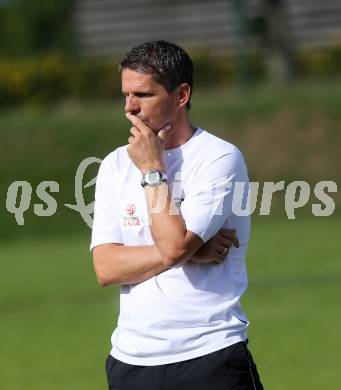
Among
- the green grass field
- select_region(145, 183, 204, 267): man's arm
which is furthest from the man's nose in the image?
the green grass field

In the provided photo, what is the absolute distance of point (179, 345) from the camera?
16.0ft

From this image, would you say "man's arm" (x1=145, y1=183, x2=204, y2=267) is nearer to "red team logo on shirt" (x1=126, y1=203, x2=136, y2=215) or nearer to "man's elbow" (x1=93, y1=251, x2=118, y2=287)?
"red team logo on shirt" (x1=126, y1=203, x2=136, y2=215)

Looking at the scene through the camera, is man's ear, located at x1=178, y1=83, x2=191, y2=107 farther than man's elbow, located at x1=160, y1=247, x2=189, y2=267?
Yes

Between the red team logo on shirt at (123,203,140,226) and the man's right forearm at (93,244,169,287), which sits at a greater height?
the red team logo on shirt at (123,203,140,226)

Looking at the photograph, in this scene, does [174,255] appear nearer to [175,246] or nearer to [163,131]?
[175,246]

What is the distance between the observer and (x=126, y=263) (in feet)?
16.4

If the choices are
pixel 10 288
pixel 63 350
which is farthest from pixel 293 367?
pixel 10 288

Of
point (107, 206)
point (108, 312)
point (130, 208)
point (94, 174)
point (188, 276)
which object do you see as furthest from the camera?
point (94, 174)

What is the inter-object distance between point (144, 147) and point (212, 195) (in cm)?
32

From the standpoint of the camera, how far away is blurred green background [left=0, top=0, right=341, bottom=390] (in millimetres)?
11539

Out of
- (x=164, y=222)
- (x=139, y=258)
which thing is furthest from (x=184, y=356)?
(x=164, y=222)

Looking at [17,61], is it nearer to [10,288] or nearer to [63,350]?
[10,288]

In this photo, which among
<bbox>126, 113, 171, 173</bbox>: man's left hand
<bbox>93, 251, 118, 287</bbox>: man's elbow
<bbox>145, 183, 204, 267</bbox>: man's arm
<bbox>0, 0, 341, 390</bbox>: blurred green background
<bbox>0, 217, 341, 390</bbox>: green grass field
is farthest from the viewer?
<bbox>0, 0, 341, 390</bbox>: blurred green background

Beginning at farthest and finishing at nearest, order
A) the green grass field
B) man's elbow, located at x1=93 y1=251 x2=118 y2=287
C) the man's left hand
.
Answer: the green grass field → man's elbow, located at x1=93 y1=251 x2=118 y2=287 → the man's left hand
